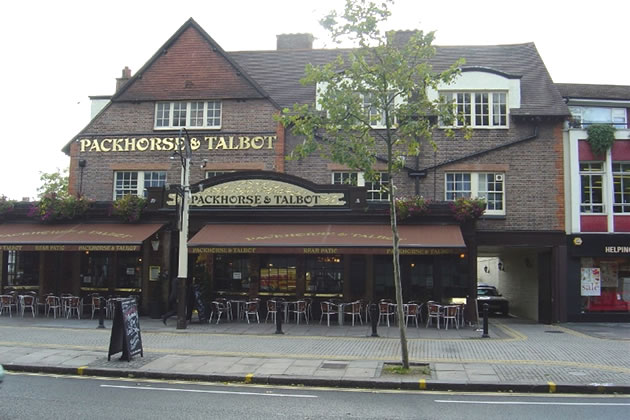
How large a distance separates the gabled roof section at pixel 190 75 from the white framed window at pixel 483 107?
25.4 ft

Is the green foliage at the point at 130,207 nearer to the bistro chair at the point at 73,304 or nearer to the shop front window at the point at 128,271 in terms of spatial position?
the shop front window at the point at 128,271

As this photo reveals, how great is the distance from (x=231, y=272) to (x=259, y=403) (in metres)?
12.0

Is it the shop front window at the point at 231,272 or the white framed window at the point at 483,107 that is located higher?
the white framed window at the point at 483,107

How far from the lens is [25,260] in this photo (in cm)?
2170

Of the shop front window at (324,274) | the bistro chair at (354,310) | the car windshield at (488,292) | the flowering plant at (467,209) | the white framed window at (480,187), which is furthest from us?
the car windshield at (488,292)

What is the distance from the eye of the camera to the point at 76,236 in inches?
762

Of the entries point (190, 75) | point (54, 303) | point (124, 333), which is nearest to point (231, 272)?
point (54, 303)

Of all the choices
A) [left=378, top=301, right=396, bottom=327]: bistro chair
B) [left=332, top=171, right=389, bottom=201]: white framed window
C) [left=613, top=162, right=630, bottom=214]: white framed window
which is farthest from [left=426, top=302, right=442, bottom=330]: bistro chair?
[left=613, top=162, right=630, bottom=214]: white framed window

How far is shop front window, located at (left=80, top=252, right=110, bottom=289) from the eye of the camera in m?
21.1

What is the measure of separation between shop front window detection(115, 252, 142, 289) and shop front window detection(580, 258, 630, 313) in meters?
16.9

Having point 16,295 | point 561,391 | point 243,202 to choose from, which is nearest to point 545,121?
point 243,202

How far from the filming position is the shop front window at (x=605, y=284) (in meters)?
20.5

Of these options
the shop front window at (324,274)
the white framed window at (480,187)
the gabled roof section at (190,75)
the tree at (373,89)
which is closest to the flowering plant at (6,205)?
the gabled roof section at (190,75)

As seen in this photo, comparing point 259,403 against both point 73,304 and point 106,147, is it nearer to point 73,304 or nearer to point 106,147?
point 73,304
